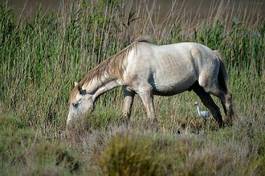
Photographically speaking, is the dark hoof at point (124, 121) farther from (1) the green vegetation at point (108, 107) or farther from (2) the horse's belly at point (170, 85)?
(2) the horse's belly at point (170, 85)

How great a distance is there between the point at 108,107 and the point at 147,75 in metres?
1.44

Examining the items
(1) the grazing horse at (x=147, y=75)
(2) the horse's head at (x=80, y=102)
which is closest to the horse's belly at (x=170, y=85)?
(1) the grazing horse at (x=147, y=75)

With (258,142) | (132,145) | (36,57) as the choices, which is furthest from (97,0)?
(132,145)

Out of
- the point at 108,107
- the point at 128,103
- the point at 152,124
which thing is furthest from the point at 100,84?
the point at 152,124

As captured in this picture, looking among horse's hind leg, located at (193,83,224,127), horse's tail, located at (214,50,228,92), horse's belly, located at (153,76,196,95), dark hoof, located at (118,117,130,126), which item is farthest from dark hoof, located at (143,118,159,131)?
horse's tail, located at (214,50,228,92)

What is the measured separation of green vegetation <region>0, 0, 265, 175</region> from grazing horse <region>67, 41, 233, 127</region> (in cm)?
35

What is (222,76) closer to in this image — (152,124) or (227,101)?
(227,101)

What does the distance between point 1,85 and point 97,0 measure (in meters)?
2.73

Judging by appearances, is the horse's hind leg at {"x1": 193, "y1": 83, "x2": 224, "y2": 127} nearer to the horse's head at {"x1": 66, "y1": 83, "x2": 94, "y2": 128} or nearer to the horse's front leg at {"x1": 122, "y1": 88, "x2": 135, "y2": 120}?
the horse's front leg at {"x1": 122, "y1": 88, "x2": 135, "y2": 120}

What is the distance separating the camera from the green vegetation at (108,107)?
22.8 ft

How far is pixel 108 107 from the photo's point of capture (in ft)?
36.1

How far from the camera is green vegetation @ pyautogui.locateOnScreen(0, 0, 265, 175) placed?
22.8ft

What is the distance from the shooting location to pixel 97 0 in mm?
12797

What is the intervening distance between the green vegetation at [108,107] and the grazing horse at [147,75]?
0.35 meters
